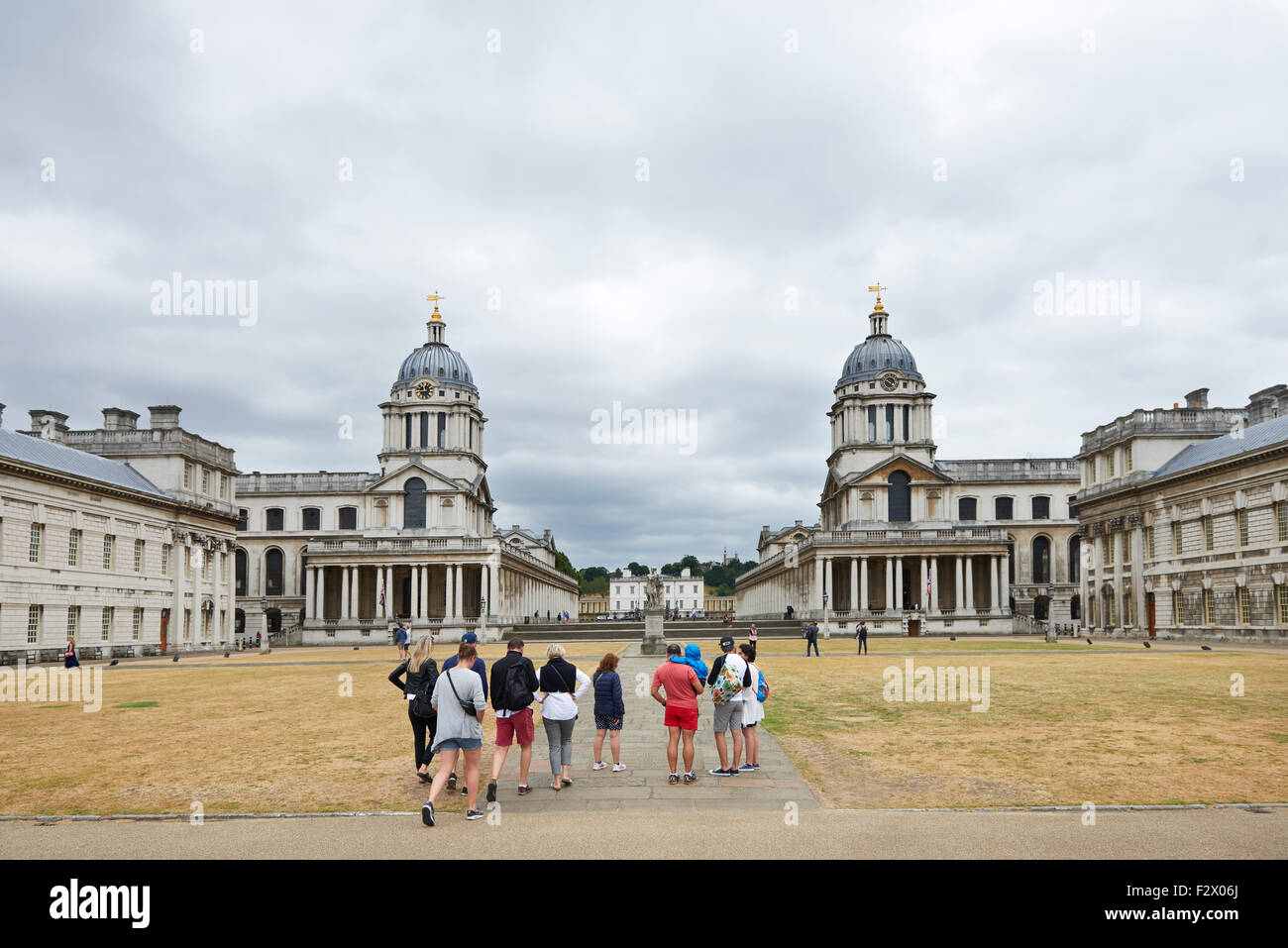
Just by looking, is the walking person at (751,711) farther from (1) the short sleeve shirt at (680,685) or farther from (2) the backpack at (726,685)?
(1) the short sleeve shirt at (680,685)

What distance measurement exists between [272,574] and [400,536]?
2093 cm

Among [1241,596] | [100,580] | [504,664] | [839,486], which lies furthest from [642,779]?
[839,486]

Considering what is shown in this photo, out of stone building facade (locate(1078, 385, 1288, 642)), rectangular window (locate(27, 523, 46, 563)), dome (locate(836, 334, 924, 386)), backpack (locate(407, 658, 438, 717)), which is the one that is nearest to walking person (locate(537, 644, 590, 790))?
backpack (locate(407, 658, 438, 717))

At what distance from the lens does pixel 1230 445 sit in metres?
53.1

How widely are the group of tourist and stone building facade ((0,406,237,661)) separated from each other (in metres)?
37.5

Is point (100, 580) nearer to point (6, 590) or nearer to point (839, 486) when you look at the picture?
point (6, 590)

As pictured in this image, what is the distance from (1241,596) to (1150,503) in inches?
418

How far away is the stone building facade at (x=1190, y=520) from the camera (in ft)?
152

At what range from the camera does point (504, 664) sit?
35.7ft

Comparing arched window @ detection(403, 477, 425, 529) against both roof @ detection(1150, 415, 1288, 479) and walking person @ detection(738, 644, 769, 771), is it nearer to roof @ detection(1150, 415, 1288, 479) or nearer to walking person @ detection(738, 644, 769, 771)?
roof @ detection(1150, 415, 1288, 479)

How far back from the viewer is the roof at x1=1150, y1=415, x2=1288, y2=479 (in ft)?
157

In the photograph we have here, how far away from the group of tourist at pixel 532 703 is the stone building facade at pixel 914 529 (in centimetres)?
5864

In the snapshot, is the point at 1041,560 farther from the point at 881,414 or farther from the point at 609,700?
the point at 609,700

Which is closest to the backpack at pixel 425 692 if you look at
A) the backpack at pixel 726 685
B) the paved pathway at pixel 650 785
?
the paved pathway at pixel 650 785
